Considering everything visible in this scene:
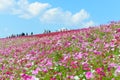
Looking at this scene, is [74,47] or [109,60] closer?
[109,60]

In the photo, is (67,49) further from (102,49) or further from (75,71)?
(75,71)

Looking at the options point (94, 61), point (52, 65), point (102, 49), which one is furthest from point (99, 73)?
point (102, 49)

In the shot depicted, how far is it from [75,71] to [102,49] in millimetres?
3142

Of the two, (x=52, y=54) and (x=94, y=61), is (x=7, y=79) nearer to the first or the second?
(x=94, y=61)

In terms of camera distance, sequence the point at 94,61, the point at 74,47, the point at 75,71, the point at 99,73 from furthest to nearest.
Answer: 1. the point at 74,47
2. the point at 94,61
3. the point at 75,71
4. the point at 99,73

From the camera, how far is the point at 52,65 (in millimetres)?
10258

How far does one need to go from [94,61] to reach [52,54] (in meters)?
4.53

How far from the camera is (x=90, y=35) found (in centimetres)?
1856

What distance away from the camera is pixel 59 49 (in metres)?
15.1

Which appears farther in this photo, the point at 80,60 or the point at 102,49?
the point at 102,49

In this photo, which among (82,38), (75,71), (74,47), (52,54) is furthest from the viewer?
(82,38)

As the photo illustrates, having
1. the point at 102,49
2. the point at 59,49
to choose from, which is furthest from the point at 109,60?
the point at 59,49

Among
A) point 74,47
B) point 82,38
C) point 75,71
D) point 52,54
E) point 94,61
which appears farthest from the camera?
point 82,38

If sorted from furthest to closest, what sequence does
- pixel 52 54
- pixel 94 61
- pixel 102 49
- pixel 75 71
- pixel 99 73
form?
pixel 52 54, pixel 102 49, pixel 94 61, pixel 75 71, pixel 99 73
